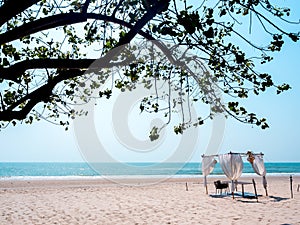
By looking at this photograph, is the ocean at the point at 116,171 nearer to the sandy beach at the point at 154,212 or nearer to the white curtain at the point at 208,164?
the white curtain at the point at 208,164

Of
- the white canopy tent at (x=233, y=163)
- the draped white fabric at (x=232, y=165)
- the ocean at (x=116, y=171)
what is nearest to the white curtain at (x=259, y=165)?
the white canopy tent at (x=233, y=163)

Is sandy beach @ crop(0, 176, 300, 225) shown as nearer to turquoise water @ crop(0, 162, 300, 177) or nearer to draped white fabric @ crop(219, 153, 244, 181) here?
draped white fabric @ crop(219, 153, 244, 181)

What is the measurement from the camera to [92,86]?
531 cm

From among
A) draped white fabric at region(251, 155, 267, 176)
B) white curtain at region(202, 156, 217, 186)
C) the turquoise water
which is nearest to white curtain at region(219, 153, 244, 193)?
draped white fabric at region(251, 155, 267, 176)

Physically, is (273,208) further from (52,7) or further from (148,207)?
(52,7)

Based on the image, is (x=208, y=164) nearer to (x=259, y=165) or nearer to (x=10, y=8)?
(x=259, y=165)

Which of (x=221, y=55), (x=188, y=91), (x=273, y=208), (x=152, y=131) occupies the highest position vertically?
(x=221, y=55)

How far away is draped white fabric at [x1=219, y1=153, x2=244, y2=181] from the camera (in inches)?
583

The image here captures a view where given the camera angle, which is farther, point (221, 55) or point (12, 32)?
point (221, 55)

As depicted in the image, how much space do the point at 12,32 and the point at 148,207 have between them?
33.3 feet

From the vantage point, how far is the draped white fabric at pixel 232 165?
14812mm

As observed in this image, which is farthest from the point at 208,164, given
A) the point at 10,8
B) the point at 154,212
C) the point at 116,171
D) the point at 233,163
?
the point at 116,171

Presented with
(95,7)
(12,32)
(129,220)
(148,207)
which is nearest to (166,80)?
(95,7)

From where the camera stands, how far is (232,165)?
14.9m
